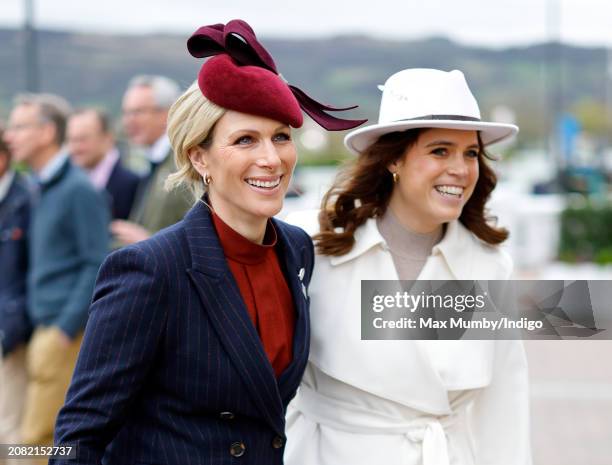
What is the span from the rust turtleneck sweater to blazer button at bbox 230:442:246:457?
19 centimetres

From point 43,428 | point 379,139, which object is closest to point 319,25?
point 43,428

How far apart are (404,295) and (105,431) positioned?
3.20 feet

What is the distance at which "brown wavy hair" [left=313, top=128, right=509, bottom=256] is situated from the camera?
8.84ft

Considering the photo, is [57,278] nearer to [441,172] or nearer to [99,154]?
[99,154]

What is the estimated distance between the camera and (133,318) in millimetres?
1990

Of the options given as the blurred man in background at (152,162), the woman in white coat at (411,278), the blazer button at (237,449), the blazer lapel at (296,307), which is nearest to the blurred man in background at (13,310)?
the blurred man in background at (152,162)

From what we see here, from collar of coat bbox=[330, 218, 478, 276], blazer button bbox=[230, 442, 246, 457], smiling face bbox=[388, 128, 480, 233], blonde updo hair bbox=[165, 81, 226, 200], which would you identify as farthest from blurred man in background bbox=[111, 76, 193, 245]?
blazer button bbox=[230, 442, 246, 457]

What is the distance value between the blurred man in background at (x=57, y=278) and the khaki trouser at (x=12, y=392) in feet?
0.20

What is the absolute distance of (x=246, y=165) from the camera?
7.04ft

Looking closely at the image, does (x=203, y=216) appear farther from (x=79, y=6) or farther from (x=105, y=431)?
(x=79, y=6)

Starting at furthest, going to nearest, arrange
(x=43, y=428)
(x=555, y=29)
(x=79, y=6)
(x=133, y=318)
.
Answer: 1. (x=555, y=29)
2. (x=79, y=6)
3. (x=43, y=428)
4. (x=133, y=318)

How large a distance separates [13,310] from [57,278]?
0.97 ft

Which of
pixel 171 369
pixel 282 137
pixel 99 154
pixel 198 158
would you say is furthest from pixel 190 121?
pixel 99 154

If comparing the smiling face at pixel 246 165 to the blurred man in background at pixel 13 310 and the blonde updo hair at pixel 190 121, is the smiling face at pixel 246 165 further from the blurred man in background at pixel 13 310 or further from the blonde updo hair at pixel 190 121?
the blurred man in background at pixel 13 310
